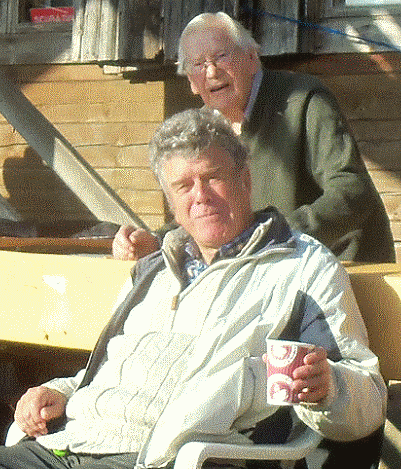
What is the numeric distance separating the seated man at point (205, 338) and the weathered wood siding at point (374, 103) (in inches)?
103

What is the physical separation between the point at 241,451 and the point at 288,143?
1390 millimetres

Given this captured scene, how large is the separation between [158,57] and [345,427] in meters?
3.18

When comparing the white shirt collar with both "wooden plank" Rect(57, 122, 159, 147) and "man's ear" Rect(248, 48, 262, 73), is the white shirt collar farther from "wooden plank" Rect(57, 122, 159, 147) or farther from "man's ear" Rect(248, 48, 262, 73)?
"wooden plank" Rect(57, 122, 159, 147)

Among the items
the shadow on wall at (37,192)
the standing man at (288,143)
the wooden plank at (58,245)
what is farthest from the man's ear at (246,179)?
the shadow on wall at (37,192)

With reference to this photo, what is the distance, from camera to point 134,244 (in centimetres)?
327

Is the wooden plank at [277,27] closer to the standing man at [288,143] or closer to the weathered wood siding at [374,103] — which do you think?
the weathered wood siding at [374,103]

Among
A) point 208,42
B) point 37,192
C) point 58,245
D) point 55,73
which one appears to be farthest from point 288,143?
point 37,192

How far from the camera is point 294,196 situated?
355 cm

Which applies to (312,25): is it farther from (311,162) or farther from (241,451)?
(241,451)

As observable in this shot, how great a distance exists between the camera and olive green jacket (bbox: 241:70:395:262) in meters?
3.45

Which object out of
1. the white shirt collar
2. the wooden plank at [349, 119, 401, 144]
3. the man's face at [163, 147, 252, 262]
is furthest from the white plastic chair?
the wooden plank at [349, 119, 401, 144]

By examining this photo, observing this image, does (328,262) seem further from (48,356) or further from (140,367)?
(48,356)

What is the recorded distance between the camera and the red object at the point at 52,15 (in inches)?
249

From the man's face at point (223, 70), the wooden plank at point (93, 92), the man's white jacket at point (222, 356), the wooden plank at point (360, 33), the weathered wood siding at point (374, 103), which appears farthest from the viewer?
the wooden plank at point (93, 92)
